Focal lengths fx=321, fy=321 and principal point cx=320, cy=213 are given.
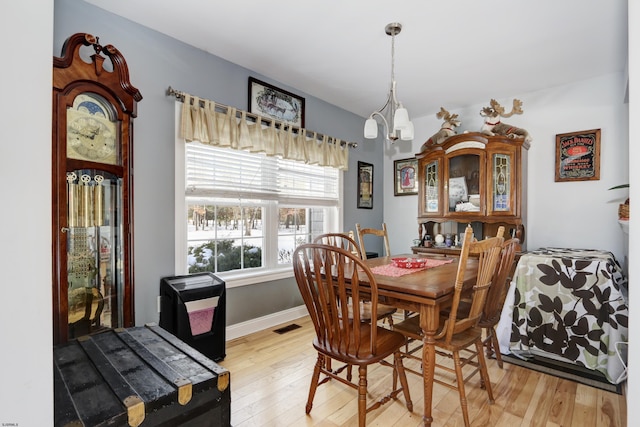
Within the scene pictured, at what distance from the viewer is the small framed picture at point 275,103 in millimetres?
2956

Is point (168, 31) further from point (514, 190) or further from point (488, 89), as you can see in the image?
point (514, 190)

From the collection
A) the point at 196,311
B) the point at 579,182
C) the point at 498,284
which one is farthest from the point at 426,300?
the point at 579,182

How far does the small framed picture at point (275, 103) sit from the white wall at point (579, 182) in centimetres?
230

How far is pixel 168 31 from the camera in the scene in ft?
7.68

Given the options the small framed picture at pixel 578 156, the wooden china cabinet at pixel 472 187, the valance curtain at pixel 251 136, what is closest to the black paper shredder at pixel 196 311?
the valance curtain at pixel 251 136

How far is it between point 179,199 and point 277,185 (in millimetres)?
994

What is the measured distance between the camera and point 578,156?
10.2 ft

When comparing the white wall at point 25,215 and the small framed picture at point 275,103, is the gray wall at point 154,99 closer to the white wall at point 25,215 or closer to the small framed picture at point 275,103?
the small framed picture at point 275,103

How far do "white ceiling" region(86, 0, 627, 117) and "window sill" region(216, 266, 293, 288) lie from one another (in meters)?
1.87

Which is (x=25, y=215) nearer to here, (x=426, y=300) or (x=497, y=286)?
(x=426, y=300)

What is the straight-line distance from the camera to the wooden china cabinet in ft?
10.3

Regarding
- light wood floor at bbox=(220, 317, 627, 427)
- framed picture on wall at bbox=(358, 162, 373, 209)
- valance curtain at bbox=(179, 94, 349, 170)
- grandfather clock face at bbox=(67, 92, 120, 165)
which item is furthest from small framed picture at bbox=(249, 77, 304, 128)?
light wood floor at bbox=(220, 317, 627, 427)

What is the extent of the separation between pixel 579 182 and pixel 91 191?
404 centimetres

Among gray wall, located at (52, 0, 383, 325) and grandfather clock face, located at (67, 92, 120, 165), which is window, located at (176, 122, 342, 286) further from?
grandfather clock face, located at (67, 92, 120, 165)
